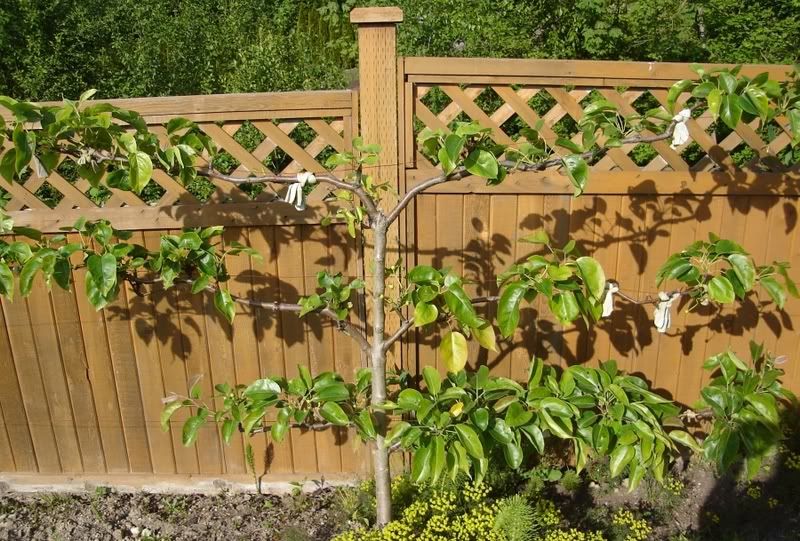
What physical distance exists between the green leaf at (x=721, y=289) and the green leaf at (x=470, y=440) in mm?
939

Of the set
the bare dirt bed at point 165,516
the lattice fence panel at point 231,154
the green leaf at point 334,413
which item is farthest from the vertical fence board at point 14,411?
the green leaf at point 334,413

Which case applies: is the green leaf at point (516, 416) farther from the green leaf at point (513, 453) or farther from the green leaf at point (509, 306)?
the green leaf at point (509, 306)

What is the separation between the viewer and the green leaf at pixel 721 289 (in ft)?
8.01

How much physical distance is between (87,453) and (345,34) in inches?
246

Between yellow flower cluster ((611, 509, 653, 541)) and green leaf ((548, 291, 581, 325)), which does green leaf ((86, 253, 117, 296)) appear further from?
yellow flower cluster ((611, 509, 653, 541))

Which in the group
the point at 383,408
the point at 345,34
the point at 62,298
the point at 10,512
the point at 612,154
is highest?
the point at 345,34

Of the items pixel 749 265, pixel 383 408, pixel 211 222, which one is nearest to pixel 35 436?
pixel 211 222

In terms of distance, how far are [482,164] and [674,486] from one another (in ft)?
6.42

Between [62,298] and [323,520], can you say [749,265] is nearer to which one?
[323,520]

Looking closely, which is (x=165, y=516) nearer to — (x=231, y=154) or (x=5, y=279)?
(x=5, y=279)

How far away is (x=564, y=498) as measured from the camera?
10.7 feet

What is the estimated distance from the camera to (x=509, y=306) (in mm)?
2258

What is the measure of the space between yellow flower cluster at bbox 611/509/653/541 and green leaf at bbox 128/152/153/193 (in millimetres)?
2239

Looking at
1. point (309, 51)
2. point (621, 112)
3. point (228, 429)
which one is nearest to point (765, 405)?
point (621, 112)
